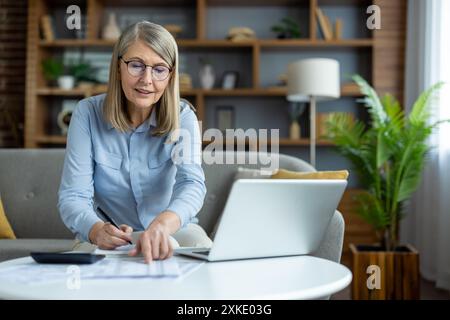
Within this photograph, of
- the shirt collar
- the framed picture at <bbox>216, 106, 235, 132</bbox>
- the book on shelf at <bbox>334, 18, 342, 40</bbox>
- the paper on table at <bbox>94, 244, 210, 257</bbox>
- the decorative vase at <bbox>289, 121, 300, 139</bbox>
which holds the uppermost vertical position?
the book on shelf at <bbox>334, 18, 342, 40</bbox>

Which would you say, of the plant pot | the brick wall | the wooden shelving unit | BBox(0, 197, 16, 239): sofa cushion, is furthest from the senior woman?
the brick wall

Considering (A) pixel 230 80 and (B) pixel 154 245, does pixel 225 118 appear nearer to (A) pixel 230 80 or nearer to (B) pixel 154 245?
(A) pixel 230 80

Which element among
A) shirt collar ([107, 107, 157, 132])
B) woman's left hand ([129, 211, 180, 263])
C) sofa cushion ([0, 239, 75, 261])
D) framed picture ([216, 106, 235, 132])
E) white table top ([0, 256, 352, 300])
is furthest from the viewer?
framed picture ([216, 106, 235, 132])

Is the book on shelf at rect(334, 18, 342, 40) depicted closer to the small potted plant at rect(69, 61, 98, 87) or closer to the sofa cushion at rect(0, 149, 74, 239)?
the small potted plant at rect(69, 61, 98, 87)

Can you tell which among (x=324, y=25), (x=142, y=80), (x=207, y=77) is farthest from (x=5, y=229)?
(x=324, y=25)

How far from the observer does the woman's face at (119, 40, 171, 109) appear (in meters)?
1.41

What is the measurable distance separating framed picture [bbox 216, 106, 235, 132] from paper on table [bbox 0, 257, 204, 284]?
3528 millimetres

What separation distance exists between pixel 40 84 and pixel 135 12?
0.95m

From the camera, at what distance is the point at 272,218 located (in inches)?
42.1

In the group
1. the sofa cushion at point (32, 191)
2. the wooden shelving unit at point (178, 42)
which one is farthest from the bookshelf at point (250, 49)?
the sofa cushion at point (32, 191)

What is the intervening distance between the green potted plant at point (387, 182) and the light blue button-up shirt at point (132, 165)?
1.59 meters

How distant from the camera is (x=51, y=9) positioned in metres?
4.76
